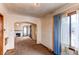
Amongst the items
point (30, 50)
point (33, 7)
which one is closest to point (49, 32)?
point (30, 50)

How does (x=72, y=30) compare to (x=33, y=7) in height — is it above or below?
below

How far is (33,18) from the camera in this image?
27.4 feet

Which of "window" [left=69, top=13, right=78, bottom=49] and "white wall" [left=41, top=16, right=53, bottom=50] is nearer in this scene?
"window" [left=69, top=13, right=78, bottom=49]

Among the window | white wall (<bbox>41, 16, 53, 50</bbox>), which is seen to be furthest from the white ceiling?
white wall (<bbox>41, 16, 53, 50</bbox>)

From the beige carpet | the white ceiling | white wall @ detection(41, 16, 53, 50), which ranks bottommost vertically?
the beige carpet

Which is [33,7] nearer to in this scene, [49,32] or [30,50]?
[49,32]

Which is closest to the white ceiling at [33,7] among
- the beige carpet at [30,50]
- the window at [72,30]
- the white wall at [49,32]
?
the window at [72,30]

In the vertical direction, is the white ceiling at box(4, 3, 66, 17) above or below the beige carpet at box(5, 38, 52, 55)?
above

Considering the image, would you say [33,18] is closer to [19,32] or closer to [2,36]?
[2,36]

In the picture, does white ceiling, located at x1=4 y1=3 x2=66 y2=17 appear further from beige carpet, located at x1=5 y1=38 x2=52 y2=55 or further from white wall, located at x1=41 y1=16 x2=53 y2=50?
beige carpet, located at x1=5 y1=38 x2=52 y2=55

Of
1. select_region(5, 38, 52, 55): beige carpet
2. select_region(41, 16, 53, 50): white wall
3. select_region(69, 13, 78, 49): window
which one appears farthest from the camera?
select_region(41, 16, 53, 50): white wall

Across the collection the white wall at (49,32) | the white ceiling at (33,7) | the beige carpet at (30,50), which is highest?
the white ceiling at (33,7)

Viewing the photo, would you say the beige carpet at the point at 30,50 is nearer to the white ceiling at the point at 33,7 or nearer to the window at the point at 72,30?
the window at the point at 72,30

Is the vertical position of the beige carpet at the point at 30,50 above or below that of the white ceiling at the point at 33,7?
below
